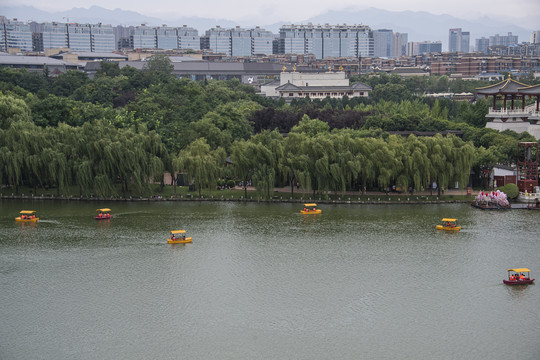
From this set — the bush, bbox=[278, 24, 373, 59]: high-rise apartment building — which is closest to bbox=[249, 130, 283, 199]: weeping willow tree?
the bush

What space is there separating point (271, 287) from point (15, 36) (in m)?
112

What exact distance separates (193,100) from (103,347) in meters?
32.3

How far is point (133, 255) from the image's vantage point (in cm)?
2453

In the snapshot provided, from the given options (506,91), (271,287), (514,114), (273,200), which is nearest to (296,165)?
(273,200)

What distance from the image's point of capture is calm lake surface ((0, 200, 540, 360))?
17.8 meters

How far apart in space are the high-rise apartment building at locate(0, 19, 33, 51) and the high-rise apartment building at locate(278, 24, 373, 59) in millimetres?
48209

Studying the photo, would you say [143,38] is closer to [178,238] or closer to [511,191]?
[511,191]

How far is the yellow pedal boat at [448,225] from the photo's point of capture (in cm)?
2725

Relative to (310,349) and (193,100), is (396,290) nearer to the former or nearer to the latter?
(310,349)

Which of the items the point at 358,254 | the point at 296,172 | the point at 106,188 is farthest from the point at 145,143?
the point at 358,254

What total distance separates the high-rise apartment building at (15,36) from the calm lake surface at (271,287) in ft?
321

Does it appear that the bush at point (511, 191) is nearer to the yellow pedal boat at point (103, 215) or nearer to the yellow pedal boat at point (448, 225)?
the yellow pedal boat at point (448, 225)

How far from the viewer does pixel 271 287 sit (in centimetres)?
2134

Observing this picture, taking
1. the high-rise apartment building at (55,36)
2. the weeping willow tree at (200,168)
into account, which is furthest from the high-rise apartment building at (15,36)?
the weeping willow tree at (200,168)
